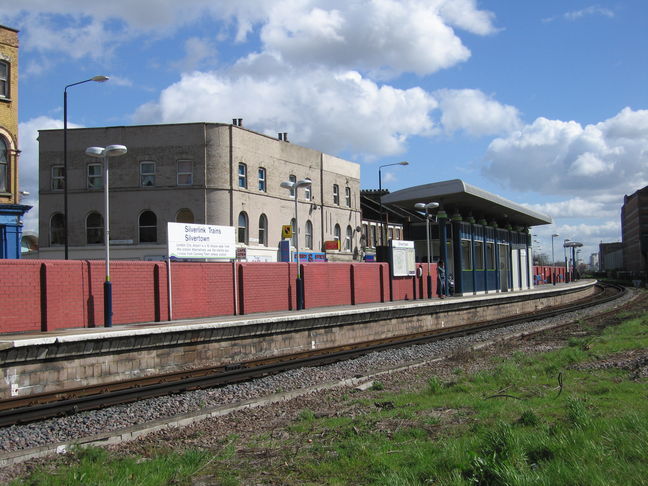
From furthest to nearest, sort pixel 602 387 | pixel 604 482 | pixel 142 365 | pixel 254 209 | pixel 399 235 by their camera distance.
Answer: pixel 399 235
pixel 254 209
pixel 142 365
pixel 602 387
pixel 604 482

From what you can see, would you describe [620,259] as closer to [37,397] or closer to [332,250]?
[332,250]

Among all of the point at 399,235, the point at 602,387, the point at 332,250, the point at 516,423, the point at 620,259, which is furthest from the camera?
the point at 620,259

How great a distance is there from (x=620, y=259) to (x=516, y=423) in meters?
159

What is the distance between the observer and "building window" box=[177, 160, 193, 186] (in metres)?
39.2

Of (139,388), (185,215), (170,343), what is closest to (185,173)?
(185,215)


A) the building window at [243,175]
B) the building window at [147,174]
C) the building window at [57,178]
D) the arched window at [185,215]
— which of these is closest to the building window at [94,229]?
the building window at [57,178]

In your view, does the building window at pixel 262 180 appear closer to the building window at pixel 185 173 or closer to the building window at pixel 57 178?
the building window at pixel 185 173

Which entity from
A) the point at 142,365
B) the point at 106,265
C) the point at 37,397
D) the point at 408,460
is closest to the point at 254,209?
the point at 106,265

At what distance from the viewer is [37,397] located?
38.2 feet

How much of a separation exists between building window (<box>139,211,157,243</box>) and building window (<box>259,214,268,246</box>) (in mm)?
6697

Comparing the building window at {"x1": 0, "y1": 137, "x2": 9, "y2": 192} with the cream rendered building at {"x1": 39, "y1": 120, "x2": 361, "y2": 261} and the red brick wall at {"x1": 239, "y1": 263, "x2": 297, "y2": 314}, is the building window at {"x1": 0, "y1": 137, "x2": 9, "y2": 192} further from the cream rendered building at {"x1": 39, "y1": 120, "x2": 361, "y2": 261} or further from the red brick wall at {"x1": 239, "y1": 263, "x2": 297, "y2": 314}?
the cream rendered building at {"x1": 39, "y1": 120, "x2": 361, "y2": 261}

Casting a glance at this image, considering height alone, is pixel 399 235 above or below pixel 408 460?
above

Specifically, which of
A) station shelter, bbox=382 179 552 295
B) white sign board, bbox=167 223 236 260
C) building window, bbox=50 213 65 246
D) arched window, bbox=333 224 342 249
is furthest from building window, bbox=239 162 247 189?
white sign board, bbox=167 223 236 260

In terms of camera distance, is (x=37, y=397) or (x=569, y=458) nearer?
(x=569, y=458)
